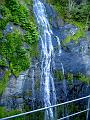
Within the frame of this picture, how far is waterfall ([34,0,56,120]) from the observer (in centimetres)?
705

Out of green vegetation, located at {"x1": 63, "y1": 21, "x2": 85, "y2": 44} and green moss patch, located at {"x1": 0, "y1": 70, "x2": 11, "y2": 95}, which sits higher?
green vegetation, located at {"x1": 63, "y1": 21, "x2": 85, "y2": 44}

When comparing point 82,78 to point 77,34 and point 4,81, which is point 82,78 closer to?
point 77,34

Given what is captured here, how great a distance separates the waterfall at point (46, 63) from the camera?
7.05m

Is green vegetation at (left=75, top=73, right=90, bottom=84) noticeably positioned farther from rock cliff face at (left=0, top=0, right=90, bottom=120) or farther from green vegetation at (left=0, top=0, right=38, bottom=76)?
green vegetation at (left=0, top=0, right=38, bottom=76)

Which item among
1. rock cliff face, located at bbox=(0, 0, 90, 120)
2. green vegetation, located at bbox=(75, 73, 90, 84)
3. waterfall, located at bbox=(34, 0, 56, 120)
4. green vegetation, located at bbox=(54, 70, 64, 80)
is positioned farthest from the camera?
green vegetation, located at bbox=(75, 73, 90, 84)

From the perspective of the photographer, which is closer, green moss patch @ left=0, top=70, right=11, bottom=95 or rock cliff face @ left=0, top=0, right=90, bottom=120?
green moss patch @ left=0, top=70, right=11, bottom=95

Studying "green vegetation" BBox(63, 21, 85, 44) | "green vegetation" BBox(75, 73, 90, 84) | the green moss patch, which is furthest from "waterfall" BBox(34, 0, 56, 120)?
the green moss patch

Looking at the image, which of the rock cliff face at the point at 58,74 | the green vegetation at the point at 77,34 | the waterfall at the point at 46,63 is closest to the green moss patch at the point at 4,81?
the rock cliff face at the point at 58,74

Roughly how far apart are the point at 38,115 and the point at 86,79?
1.48m

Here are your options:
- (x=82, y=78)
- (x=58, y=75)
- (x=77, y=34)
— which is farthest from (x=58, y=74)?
(x=77, y=34)

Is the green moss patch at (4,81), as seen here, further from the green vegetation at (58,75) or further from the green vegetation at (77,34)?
the green vegetation at (77,34)

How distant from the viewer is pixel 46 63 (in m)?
7.14

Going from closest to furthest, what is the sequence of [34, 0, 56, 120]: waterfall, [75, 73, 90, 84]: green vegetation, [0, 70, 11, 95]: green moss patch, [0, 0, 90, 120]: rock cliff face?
1. [0, 70, 11, 95]: green moss patch
2. [0, 0, 90, 120]: rock cliff face
3. [34, 0, 56, 120]: waterfall
4. [75, 73, 90, 84]: green vegetation

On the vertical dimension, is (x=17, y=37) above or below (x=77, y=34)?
below
